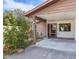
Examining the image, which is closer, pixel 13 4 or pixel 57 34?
pixel 13 4

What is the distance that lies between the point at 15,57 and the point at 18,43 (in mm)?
485

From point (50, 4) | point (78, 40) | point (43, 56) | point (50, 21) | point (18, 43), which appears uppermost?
point (50, 4)

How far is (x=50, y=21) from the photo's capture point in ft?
18.7

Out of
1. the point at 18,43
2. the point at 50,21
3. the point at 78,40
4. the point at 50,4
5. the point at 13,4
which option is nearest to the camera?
the point at 78,40

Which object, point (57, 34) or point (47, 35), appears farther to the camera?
point (57, 34)

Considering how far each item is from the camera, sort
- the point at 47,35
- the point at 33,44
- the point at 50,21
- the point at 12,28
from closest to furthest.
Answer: the point at 12,28, the point at 33,44, the point at 47,35, the point at 50,21

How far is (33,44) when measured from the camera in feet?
11.9

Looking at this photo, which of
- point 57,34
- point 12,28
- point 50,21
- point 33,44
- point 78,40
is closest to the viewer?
point 78,40

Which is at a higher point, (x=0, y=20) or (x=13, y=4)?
(x=13, y=4)

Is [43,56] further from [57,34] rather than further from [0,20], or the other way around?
[57,34]

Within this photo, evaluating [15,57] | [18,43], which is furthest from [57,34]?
[15,57]

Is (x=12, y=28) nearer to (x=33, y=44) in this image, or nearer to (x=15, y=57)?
(x=15, y=57)

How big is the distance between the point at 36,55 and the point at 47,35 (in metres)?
2.04

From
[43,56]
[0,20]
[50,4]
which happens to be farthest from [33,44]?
[0,20]
